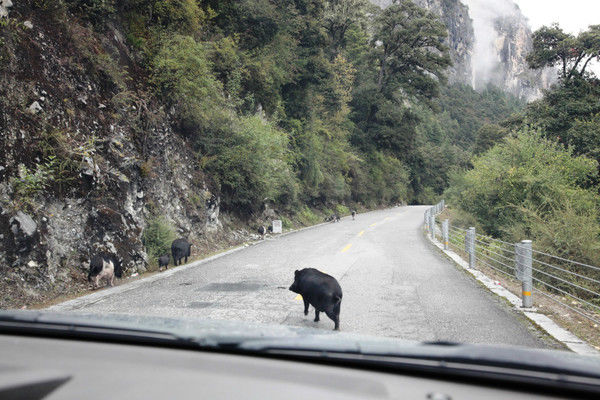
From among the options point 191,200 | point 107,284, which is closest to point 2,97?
point 107,284

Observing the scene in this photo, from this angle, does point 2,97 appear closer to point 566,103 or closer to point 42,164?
point 42,164

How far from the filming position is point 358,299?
782 centimetres

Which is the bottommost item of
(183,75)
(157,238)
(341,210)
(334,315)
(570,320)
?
(570,320)

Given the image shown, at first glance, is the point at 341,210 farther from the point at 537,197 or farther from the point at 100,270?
the point at 100,270

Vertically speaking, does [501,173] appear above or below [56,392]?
above

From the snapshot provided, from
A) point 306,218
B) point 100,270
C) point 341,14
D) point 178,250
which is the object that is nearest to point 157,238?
point 178,250

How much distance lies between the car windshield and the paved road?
0.06 m

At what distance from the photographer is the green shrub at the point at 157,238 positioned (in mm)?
12339

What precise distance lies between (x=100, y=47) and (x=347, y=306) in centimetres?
1185

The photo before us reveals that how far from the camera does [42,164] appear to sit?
9.33 metres

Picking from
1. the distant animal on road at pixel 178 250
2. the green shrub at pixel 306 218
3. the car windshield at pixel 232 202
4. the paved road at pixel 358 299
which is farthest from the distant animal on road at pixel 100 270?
the green shrub at pixel 306 218

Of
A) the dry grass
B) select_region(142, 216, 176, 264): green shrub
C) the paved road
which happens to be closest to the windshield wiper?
the paved road

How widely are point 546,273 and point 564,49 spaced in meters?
27.9

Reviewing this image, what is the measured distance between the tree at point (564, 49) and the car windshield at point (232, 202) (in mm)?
135
